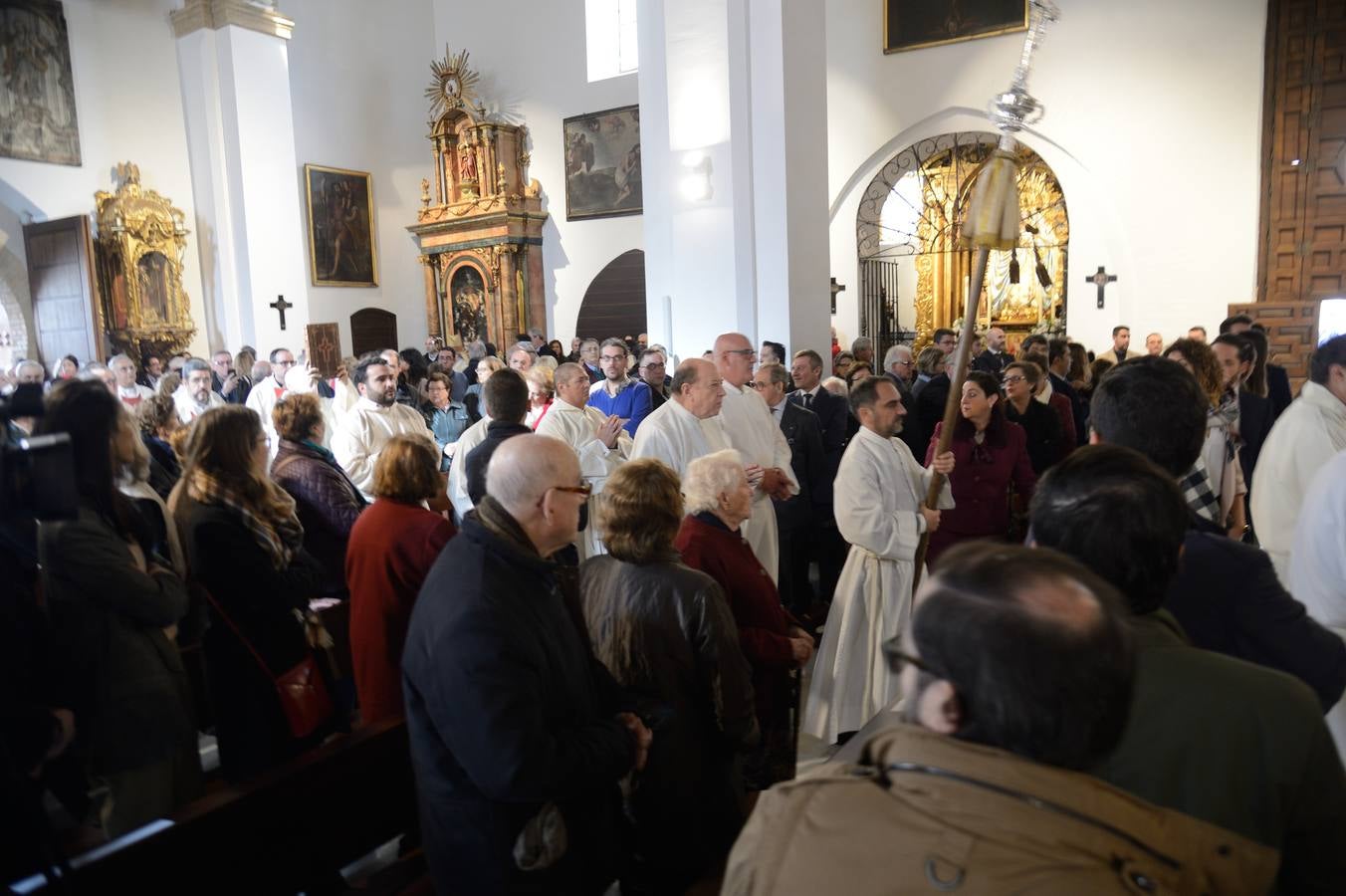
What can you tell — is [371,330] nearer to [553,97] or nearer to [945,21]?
[553,97]

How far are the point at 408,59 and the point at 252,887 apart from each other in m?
19.7

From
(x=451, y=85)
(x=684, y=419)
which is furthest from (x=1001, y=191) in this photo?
(x=451, y=85)

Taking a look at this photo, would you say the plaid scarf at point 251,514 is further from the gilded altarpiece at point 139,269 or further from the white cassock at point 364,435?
the gilded altarpiece at point 139,269

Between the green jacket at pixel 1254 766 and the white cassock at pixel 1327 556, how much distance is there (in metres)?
1.46

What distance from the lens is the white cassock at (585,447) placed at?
17.3 feet

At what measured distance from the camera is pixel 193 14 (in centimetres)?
1391

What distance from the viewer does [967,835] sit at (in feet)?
3.06

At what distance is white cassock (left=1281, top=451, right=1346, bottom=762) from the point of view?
2.52m

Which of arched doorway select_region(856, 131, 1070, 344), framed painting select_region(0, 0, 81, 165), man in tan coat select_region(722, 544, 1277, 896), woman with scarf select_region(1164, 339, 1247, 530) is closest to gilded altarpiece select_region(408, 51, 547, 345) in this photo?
framed painting select_region(0, 0, 81, 165)

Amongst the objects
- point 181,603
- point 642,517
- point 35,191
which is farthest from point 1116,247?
point 35,191

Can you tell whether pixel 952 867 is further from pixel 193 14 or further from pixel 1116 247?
pixel 193 14

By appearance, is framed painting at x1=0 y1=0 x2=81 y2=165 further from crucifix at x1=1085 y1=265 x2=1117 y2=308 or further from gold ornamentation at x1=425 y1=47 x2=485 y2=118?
crucifix at x1=1085 y1=265 x2=1117 y2=308

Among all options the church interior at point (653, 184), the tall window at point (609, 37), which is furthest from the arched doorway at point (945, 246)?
the tall window at point (609, 37)

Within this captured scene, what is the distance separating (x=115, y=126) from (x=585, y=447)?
13.0 m
